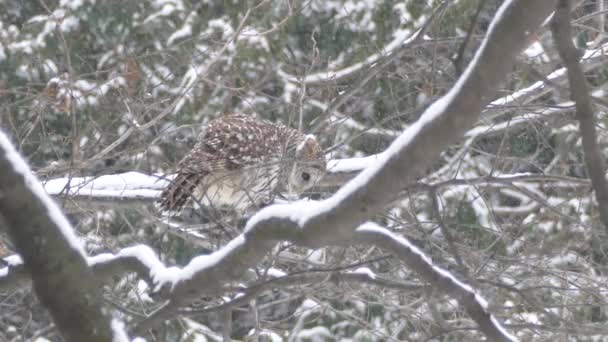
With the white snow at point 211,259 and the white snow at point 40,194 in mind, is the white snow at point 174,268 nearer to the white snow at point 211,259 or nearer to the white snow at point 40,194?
the white snow at point 211,259

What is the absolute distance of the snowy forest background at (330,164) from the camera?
3.16m

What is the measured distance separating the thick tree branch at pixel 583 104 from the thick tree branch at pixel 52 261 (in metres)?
1.17

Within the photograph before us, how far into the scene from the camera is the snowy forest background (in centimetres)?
316

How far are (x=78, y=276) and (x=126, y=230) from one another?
635 centimetres

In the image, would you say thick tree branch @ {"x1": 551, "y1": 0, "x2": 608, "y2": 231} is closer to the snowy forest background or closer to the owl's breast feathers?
the snowy forest background

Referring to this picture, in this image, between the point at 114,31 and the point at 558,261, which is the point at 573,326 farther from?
the point at 114,31

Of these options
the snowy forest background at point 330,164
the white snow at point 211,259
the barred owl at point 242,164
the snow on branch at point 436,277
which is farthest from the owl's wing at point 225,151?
the snow on branch at point 436,277

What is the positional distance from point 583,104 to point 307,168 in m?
3.10

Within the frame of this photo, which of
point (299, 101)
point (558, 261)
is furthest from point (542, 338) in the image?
point (299, 101)

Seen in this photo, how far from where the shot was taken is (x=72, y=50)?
8.12m

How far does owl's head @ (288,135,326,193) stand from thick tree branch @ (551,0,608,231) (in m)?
2.49

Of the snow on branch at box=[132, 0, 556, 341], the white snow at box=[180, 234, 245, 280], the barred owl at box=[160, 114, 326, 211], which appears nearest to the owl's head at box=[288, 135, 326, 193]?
the barred owl at box=[160, 114, 326, 211]

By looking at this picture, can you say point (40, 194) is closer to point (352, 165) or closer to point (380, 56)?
point (380, 56)

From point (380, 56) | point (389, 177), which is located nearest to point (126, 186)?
point (380, 56)
